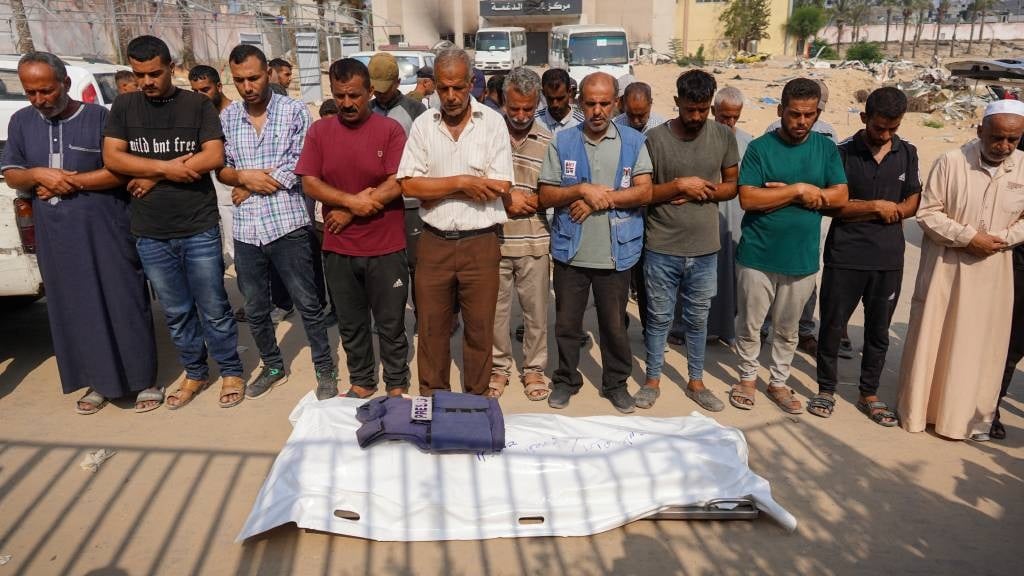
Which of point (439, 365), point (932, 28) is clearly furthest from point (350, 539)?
point (932, 28)

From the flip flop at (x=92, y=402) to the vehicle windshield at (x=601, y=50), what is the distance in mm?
18902

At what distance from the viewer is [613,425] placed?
386 centimetres

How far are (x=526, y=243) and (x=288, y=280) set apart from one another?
1487 mm

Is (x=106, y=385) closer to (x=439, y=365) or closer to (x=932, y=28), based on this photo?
(x=439, y=365)

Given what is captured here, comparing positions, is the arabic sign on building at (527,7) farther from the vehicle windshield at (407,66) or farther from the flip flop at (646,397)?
the flip flop at (646,397)

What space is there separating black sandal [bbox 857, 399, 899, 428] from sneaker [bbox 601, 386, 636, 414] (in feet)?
4.71

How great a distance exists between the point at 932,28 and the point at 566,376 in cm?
6687

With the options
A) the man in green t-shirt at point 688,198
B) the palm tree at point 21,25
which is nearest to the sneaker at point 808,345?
the man in green t-shirt at point 688,198

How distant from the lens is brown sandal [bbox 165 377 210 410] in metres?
4.62

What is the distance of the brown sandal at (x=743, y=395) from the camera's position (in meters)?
4.58

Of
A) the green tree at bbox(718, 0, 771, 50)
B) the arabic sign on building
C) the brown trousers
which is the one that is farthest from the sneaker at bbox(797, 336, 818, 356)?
the green tree at bbox(718, 0, 771, 50)

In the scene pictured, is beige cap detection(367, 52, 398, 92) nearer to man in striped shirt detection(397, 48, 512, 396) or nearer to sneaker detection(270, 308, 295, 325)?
man in striped shirt detection(397, 48, 512, 396)

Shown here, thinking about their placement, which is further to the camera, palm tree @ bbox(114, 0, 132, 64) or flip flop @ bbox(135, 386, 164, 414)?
palm tree @ bbox(114, 0, 132, 64)

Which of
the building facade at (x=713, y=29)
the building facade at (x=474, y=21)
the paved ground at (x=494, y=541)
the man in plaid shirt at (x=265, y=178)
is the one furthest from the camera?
the building facade at (x=713, y=29)
